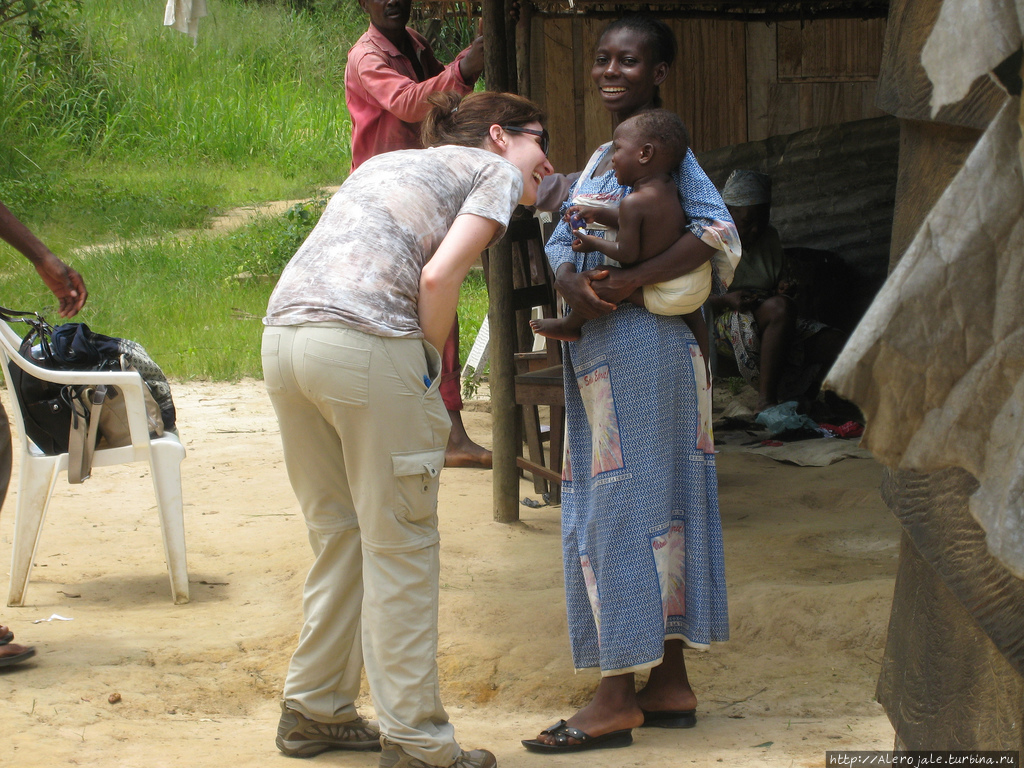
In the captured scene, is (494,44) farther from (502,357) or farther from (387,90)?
(502,357)

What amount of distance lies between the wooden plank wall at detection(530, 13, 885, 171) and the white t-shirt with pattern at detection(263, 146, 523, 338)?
2982mm

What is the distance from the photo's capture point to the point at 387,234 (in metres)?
2.22

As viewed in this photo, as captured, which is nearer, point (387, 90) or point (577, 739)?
point (577, 739)

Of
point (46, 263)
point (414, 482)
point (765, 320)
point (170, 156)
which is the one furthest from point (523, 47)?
point (170, 156)

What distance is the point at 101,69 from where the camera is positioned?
47.1 feet

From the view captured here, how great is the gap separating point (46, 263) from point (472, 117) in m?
1.61

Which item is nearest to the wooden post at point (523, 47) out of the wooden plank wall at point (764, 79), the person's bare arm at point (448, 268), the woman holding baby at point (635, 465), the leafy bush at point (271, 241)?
the wooden plank wall at point (764, 79)

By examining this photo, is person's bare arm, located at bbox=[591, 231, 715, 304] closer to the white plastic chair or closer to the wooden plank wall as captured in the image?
the white plastic chair

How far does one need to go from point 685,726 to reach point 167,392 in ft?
7.55

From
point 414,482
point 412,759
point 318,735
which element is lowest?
point 318,735

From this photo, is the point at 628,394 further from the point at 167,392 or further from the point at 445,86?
the point at 445,86

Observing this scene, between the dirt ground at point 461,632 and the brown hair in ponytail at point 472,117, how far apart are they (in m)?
1.58

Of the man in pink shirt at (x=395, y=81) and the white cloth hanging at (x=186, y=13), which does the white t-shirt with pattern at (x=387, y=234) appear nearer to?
the man in pink shirt at (x=395, y=81)

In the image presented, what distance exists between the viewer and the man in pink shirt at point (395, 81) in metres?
4.36
